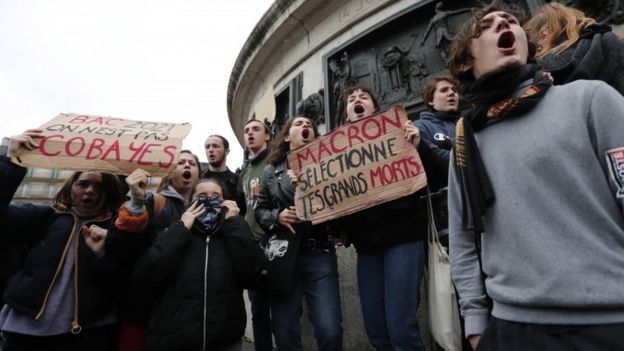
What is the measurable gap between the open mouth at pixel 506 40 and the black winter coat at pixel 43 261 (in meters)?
2.56

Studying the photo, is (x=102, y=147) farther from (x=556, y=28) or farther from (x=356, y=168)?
(x=556, y=28)

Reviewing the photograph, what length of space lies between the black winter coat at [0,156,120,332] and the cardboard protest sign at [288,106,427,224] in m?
1.47

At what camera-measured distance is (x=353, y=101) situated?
10.8 feet

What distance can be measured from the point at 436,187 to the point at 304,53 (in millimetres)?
4911

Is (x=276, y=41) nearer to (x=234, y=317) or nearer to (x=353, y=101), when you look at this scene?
(x=353, y=101)

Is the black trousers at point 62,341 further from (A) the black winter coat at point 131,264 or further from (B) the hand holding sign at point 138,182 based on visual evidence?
(B) the hand holding sign at point 138,182

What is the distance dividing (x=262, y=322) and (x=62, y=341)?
1549 mm

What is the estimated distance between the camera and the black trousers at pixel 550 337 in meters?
1.03

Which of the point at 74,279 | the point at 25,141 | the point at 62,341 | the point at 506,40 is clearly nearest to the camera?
the point at 506,40

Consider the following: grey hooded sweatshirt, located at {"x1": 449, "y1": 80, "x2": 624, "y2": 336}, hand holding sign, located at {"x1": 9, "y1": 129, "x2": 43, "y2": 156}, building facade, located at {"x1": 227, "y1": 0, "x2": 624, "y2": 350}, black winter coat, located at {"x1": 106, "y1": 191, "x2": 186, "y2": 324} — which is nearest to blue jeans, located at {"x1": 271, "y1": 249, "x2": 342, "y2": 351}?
building facade, located at {"x1": 227, "y1": 0, "x2": 624, "y2": 350}

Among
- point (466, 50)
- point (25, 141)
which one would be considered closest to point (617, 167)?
point (466, 50)

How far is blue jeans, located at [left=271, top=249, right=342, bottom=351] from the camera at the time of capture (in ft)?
8.97

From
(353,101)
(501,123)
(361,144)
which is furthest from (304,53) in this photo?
(501,123)

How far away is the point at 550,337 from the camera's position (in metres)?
1.12
